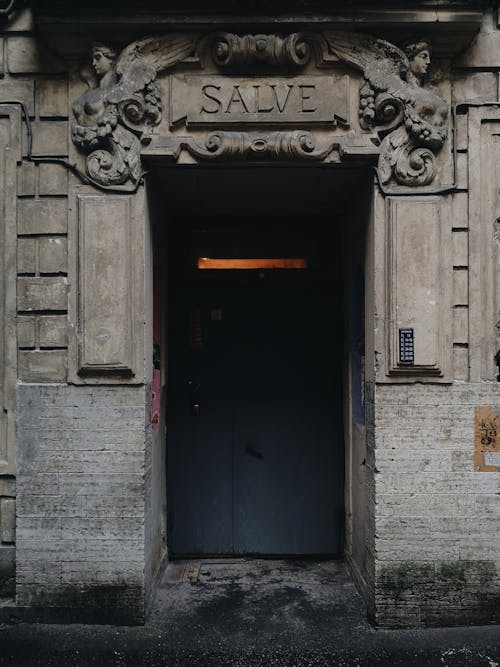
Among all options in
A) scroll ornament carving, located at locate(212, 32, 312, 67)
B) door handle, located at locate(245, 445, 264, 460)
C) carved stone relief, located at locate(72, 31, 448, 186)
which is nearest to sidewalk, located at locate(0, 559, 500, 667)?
door handle, located at locate(245, 445, 264, 460)

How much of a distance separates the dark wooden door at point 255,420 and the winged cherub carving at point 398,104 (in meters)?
1.63

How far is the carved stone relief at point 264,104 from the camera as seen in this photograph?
4.51m

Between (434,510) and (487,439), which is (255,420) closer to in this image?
(434,510)

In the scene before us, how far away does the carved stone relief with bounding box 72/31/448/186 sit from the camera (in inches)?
177

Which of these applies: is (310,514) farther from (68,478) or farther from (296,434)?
(68,478)

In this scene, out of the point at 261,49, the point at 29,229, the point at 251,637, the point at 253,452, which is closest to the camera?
the point at 251,637

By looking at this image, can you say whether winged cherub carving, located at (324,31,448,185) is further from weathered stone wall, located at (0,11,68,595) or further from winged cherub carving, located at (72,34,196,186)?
weathered stone wall, located at (0,11,68,595)

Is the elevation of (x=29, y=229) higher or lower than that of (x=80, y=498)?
higher

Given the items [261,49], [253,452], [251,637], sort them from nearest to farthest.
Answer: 1. [251,637]
2. [261,49]
3. [253,452]

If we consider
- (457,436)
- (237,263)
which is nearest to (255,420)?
(237,263)

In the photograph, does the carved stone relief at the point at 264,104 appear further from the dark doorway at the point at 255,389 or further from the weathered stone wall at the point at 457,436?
the dark doorway at the point at 255,389

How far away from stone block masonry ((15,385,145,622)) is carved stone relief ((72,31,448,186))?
1.88 metres

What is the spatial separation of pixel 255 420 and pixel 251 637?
6.71 feet

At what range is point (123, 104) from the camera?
4.51 meters
